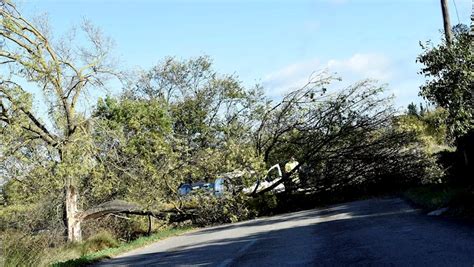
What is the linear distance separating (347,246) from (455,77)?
24.5 ft

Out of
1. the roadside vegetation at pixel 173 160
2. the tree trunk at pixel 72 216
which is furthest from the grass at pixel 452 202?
the tree trunk at pixel 72 216

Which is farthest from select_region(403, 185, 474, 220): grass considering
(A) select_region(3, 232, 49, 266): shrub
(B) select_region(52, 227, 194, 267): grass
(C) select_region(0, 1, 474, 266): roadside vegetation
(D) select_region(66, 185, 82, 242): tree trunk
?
(D) select_region(66, 185, 82, 242): tree trunk

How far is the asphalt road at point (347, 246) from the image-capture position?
26.3 feet

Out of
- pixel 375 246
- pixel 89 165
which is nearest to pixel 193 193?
pixel 89 165

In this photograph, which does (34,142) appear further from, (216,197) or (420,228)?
(420,228)

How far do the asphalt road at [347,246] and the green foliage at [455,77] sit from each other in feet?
10.2

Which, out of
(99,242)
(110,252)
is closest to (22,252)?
(110,252)

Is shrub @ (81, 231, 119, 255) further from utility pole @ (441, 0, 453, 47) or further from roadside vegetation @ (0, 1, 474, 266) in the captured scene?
utility pole @ (441, 0, 453, 47)

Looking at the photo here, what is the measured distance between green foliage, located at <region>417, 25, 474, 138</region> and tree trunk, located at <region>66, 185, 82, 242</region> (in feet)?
44.2

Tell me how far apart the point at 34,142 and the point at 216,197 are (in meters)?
7.52

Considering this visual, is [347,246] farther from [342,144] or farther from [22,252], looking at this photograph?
[342,144]

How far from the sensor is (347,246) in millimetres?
9844

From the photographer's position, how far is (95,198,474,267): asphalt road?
26.3 feet

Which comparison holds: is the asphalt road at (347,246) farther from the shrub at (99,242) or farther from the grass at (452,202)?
the shrub at (99,242)
